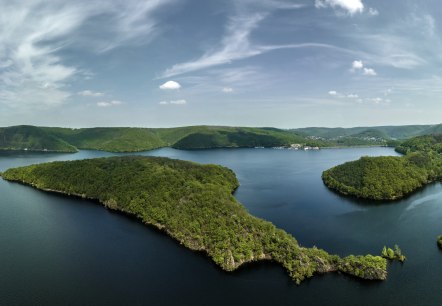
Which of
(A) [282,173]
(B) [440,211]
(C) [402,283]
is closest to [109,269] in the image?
(C) [402,283]

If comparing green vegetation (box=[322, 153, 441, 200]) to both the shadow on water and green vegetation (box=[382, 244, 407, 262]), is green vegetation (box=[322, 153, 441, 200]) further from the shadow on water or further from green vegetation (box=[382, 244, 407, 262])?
green vegetation (box=[382, 244, 407, 262])

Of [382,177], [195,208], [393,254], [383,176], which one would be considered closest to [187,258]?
[195,208]

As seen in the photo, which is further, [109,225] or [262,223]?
[109,225]

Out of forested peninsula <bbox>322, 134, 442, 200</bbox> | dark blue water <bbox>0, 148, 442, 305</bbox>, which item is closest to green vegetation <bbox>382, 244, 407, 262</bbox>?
dark blue water <bbox>0, 148, 442, 305</bbox>

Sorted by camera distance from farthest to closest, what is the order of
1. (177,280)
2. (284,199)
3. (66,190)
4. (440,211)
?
1. (66,190)
2. (284,199)
3. (440,211)
4. (177,280)

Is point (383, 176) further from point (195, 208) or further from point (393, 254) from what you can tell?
point (195, 208)

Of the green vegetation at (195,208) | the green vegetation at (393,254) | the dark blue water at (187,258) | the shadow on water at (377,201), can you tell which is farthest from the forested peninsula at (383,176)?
the green vegetation at (393,254)

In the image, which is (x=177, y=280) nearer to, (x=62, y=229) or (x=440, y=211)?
(x=62, y=229)
